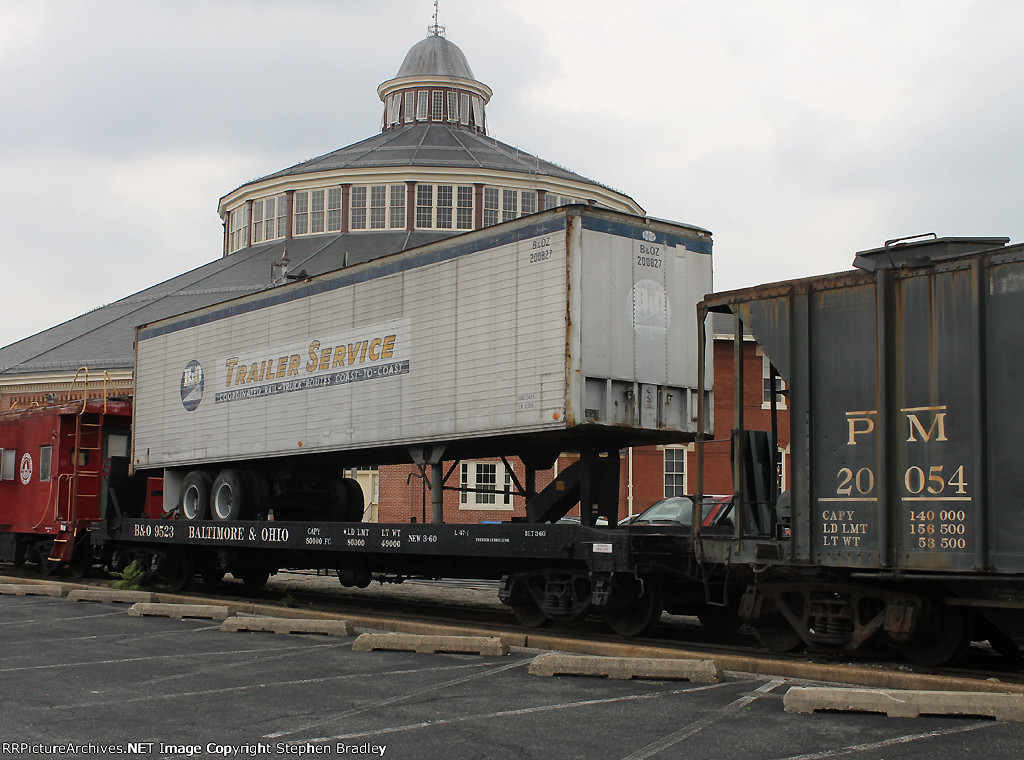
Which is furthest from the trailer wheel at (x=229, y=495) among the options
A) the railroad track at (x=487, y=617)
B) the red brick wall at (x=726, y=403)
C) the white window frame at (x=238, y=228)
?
the white window frame at (x=238, y=228)

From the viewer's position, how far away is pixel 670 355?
42.3 ft

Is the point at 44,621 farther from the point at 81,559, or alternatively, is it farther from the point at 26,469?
the point at 26,469

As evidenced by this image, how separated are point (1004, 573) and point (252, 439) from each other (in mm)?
11643

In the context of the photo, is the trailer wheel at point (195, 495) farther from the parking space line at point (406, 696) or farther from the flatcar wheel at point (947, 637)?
the flatcar wheel at point (947, 637)

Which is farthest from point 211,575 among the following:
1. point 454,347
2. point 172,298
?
point 172,298

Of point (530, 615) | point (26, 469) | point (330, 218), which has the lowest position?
point (530, 615)

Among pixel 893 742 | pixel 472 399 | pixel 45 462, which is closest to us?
pixel 893 742

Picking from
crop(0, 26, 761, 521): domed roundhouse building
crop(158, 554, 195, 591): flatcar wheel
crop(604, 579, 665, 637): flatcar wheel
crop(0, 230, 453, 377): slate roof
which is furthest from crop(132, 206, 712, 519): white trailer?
crop(0, 230, 453, 377): slate roof

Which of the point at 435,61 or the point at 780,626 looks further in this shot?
the point at 435,61

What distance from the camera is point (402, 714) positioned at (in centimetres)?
795

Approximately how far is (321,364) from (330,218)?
35821 mm

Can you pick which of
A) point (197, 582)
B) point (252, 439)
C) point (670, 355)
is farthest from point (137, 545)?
point (670, 355)

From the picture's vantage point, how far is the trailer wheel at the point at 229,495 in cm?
1728

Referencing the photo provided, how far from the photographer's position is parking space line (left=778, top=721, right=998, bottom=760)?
6.72 metres
